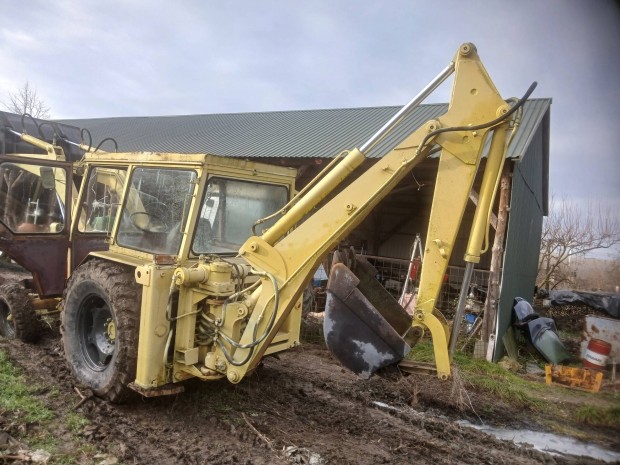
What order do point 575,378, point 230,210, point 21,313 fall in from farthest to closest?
point 575,378 < point 21,313 < point 230,210

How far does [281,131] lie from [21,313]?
27.1ft

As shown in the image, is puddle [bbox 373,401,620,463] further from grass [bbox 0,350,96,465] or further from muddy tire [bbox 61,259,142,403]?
grass [bbox 0,350,96,465]

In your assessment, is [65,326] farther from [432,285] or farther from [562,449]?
[562,449]

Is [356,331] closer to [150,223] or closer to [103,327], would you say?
[150,223]

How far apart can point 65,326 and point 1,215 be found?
1802 mm

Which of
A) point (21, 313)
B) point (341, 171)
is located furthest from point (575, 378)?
point (21, 313)

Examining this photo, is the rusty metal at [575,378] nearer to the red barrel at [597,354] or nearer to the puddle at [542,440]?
the red barrel at [597,354]

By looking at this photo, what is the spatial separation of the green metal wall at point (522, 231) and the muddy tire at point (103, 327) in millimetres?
5744

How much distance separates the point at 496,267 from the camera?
23.8 ft

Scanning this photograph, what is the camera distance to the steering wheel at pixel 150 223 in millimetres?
3725

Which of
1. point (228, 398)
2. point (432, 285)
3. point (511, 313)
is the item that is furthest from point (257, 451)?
point (511, 313)

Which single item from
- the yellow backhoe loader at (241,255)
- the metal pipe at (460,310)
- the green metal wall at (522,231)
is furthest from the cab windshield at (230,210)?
the green metal wall at (522,231)

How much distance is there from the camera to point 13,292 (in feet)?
16.3

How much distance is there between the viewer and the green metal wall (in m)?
7.51
